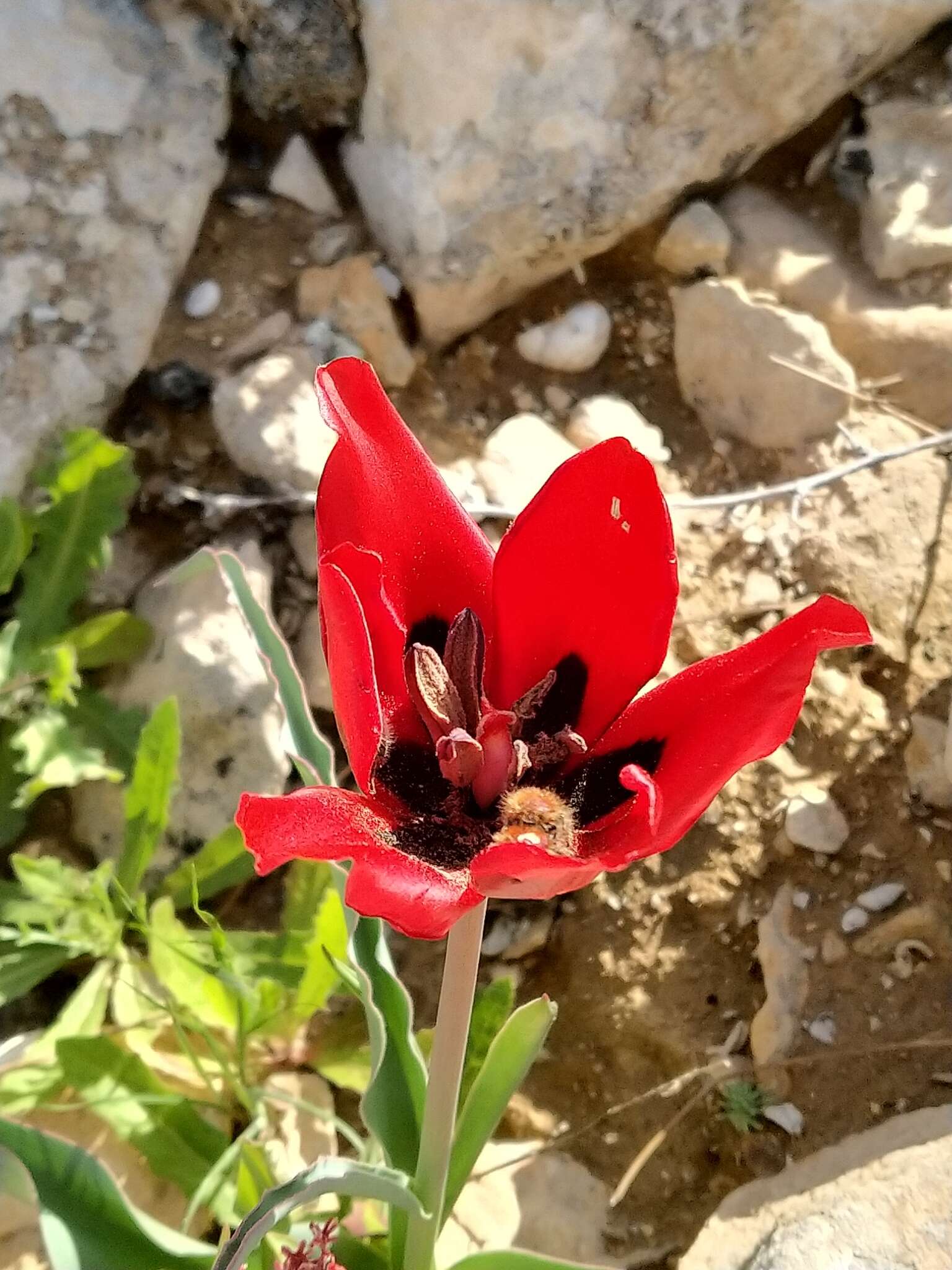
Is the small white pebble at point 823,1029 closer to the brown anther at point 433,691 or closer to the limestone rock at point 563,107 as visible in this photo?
the brown anther at point 433,691

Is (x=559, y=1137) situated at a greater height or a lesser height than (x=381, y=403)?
lesser

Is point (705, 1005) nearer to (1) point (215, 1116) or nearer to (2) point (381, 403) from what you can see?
(1) point (215, 1116)

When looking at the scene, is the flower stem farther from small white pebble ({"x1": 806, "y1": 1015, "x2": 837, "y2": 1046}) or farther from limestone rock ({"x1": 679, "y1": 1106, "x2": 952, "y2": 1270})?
small white pebble ({"x1": 806, "y1": 1015, "x2": 837, "y2": 1046})

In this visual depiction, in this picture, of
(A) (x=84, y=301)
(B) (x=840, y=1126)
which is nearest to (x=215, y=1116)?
(B) (x=840, y=1126)

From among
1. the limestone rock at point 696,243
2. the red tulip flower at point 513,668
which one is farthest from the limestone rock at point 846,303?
the red tulip flower at point 513,668

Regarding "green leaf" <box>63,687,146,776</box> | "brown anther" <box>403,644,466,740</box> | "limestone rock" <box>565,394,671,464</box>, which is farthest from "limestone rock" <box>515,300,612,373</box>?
"brown anther" <box>403,644,466,740</box>
